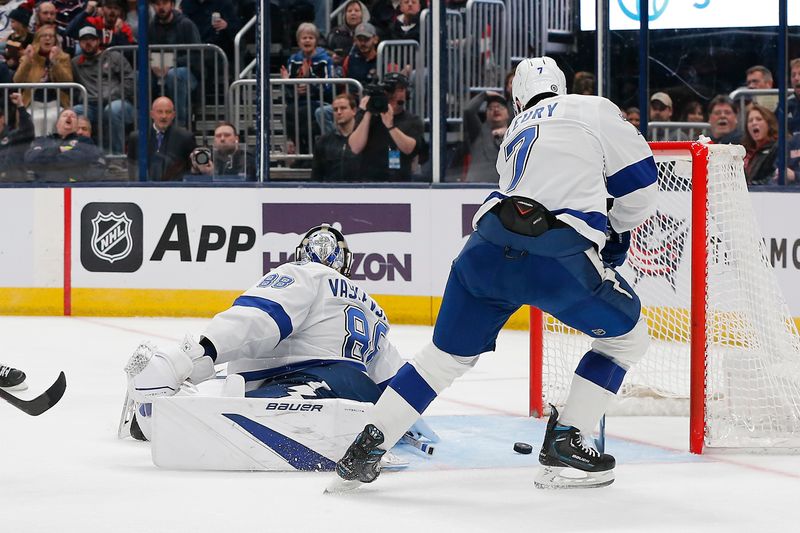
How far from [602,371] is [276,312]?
3.05 feet

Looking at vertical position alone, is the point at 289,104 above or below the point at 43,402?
above

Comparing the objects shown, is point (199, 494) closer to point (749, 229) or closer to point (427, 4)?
point (749, 229)

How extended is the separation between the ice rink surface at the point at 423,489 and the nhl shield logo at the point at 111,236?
124 inches

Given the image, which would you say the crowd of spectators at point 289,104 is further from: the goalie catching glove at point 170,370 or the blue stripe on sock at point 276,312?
the goalie catching glove at point 170,370

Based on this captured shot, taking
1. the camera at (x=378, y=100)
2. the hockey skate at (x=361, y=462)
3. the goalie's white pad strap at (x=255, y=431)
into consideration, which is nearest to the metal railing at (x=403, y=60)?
the camera at (x=378, y=100)

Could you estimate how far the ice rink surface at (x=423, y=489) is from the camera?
3059 millimetres

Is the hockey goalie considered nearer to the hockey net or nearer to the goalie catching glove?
the goalie catching glove

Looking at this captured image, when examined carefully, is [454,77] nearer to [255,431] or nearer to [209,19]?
[209,19]

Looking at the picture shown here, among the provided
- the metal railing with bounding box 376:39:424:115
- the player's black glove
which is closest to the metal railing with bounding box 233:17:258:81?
the metal railing with bounding box 376:39:424:115

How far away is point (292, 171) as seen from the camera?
8.16 metres

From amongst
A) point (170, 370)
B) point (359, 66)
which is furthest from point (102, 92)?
point (170, 370)

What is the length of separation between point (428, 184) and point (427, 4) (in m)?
1.68

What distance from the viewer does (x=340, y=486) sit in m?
3.35

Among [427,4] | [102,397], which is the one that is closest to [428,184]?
[427,4]
